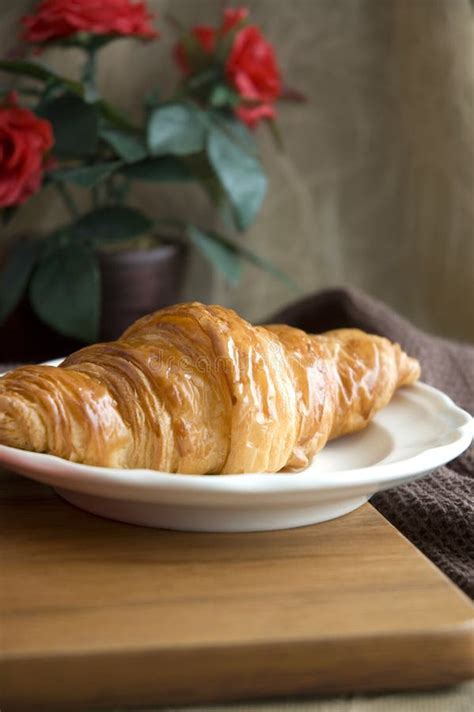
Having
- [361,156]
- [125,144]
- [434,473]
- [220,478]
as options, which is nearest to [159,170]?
[125,144]

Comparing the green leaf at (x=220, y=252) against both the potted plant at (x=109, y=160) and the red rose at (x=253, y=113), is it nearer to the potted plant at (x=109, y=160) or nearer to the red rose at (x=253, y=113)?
the potted plant at (x=109, y=160)

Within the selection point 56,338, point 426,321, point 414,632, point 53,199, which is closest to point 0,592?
point 414,632

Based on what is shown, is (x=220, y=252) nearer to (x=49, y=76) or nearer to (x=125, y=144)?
(x=125, y=144)

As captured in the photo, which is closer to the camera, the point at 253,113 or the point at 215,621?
the point at 215,621

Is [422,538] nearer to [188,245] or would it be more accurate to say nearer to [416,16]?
[188,245]

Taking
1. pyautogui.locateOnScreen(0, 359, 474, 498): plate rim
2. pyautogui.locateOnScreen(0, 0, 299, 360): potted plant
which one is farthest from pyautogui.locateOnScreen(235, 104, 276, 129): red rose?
pyautogui.locateOnScreen(0, 359, 474, 498): plate rim

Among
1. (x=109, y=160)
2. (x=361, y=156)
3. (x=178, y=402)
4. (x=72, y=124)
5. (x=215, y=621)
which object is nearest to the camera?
(x=215, y=621)

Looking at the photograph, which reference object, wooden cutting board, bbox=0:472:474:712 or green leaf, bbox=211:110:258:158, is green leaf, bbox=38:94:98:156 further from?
wooden cutting board, bbox=0:472:474:712

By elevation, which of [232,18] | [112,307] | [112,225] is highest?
[232,18]
